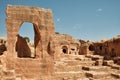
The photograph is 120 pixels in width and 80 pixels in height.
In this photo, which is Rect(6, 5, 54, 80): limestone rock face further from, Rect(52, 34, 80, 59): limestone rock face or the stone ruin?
Rect(52, 34, 80, 59): limestone rock face

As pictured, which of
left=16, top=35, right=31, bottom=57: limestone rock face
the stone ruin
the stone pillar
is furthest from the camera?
left=16, top=35, right=31, bottom=57: limestone rock face

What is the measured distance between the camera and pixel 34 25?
598 inches

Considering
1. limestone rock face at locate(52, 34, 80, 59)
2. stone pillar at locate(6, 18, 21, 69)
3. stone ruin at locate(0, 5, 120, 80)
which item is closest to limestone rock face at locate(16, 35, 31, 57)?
stone ruin at locate(0, 5, 120, 80)

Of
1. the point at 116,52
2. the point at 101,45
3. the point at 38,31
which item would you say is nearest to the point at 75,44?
the point at 101,45

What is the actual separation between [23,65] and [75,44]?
66.8 ft

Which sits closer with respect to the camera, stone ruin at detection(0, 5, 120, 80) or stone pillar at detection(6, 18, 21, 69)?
stone pillar at detection(6, 18, 21, 69)

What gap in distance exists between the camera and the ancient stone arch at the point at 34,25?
46.2 feet

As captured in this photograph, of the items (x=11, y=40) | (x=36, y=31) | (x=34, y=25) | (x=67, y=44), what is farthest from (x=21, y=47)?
(x=67, y=44)

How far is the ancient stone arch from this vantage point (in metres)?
14.1

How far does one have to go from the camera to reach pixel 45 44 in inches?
596

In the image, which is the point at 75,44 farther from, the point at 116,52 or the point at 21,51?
the point at 21,51

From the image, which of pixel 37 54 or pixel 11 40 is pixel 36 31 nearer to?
pixel 37 54

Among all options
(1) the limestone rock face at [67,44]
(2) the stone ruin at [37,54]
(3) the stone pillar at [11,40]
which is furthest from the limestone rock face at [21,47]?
(1) the limestone rock face at [67,44]

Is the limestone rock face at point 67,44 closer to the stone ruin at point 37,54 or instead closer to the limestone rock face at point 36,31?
the stone ruin at point 37,54
